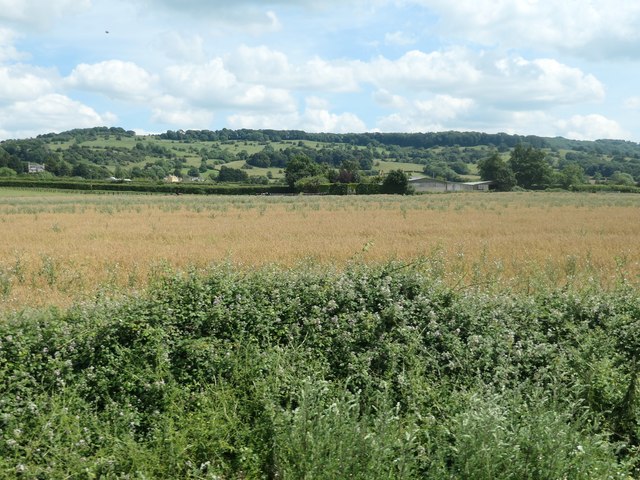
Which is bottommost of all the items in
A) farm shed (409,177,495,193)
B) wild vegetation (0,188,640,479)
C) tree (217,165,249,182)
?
wild vegetation (0,188,640,479)

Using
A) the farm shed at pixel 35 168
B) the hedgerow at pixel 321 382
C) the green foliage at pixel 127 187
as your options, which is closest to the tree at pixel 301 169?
the green foliage at pixel 127 187

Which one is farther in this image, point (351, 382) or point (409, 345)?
point (409, 345)

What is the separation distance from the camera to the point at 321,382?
5.91 metres

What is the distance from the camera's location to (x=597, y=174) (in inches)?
6097

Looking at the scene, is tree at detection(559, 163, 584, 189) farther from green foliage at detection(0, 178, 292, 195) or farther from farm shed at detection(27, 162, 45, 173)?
farm shed at detection(27, 162, 45, 173)

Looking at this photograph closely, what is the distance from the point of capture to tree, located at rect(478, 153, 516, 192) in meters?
118

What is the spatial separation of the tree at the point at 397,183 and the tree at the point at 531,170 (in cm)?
4750

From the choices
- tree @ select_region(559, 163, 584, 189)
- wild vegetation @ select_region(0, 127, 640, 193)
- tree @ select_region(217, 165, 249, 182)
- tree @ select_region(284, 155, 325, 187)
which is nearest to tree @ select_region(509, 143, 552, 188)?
wild vegetation @ select_region(0, 127, 640, 193)

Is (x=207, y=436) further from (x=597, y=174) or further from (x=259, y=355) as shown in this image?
(x=597, y=174)

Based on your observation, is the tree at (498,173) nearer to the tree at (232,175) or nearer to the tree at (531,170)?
the tree at (531,170)

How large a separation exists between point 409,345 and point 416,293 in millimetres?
1311

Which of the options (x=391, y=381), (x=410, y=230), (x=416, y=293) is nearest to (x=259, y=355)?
(x=391, y=381)

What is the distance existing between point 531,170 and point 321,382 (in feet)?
422

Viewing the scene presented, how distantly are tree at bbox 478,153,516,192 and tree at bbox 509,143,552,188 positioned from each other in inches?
157
